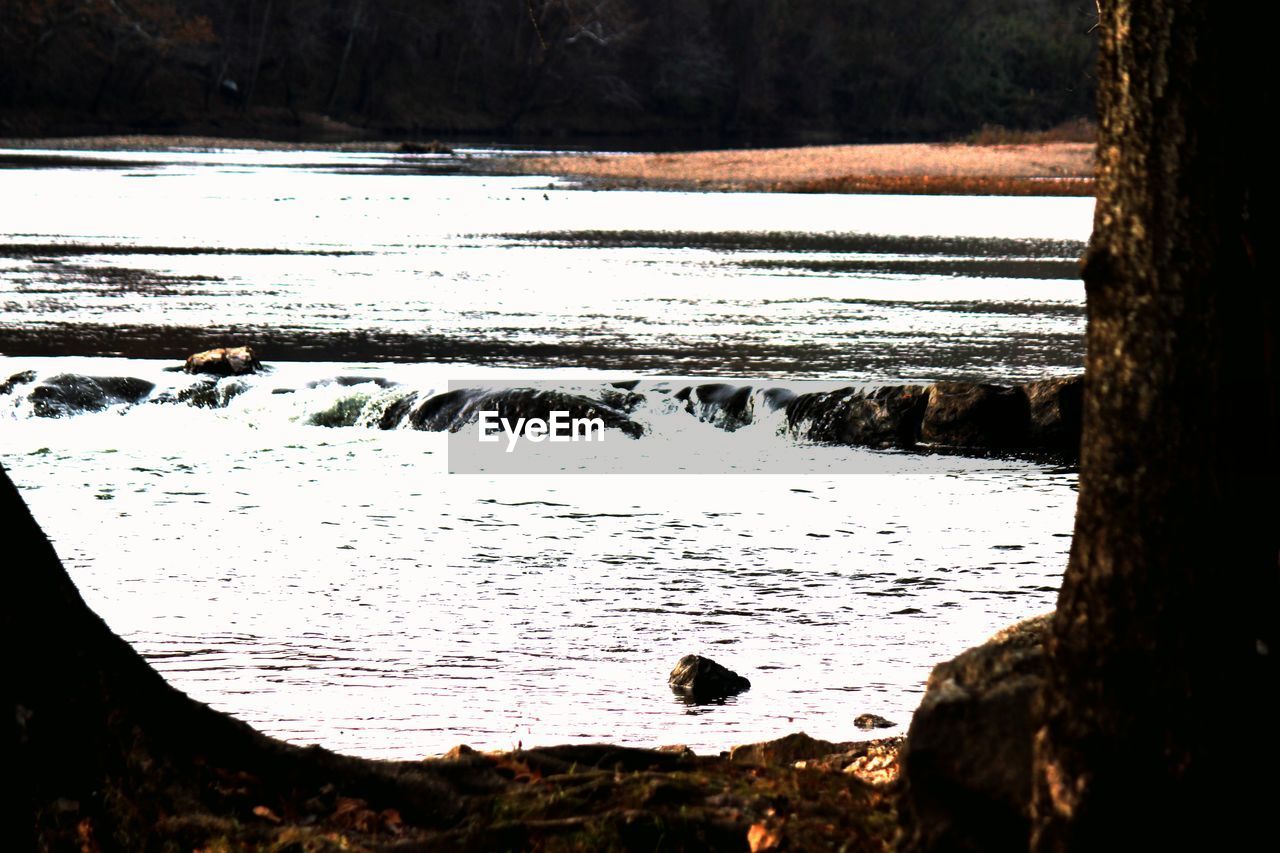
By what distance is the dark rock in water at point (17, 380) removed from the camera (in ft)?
57.8

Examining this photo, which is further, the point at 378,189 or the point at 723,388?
the point at 378,189

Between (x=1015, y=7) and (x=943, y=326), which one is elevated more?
(x=1015, y=7)

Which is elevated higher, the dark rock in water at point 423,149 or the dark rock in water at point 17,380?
the dark rock in water at point 423,149

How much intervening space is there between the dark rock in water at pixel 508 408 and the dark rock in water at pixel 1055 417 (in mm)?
3466

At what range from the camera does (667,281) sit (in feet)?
95.1

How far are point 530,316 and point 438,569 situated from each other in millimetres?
13827

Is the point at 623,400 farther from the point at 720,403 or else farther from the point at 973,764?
the point at 973,764

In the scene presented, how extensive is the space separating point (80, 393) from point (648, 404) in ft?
17.8

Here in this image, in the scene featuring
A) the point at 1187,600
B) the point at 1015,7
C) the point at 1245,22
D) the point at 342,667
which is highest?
the point at 1015,7

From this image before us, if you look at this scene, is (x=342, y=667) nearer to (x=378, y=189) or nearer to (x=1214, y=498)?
(x=1214, y=498)

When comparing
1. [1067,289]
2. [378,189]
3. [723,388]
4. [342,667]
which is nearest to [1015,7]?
[378,189]

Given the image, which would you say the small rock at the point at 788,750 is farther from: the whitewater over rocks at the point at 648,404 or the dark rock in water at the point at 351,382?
the dark rock in water at the point at 351,382

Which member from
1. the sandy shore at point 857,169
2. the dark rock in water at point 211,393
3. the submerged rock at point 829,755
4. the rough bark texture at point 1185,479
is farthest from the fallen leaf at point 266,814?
the sandy shore at point 857,169

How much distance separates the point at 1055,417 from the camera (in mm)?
15852
